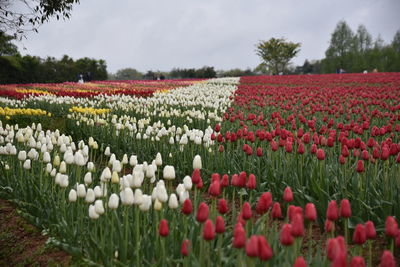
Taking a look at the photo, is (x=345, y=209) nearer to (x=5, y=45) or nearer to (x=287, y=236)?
(x=287, y=236)

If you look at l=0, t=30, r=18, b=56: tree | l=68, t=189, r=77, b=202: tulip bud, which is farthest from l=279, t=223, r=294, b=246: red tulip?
l=0, t=30, r=18, b=56: tree

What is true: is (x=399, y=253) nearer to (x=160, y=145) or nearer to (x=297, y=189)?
(x=297, y=189)

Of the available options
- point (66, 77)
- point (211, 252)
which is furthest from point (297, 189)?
point (66, 77)

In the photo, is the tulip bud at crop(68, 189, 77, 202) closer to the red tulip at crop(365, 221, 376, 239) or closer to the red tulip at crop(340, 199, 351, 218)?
the red tulip at crop(340, 199, 351, 218)

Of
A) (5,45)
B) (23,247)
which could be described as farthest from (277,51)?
(23,247)

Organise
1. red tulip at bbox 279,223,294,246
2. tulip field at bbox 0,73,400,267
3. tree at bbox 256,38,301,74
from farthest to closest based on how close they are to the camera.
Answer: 1. tree at bbox 256,38,301,74
2. tulip field at bbox 0,73,400,267
3. red tulip at bbox 279,223,294,246

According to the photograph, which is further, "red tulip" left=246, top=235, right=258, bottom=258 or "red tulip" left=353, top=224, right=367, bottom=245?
"red tulip" left=353, top=224, right=367, bottom=245

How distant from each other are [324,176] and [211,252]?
1881 millimetres

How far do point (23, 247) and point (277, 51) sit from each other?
58305mm

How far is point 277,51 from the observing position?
57969 millimetres

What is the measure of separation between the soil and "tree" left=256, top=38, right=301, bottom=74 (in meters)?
57.7

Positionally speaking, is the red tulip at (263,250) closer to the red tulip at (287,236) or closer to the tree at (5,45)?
the red tulip at (287,236)

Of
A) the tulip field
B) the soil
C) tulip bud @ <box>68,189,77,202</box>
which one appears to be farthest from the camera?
the soil

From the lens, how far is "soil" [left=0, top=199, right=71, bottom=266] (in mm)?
2900
